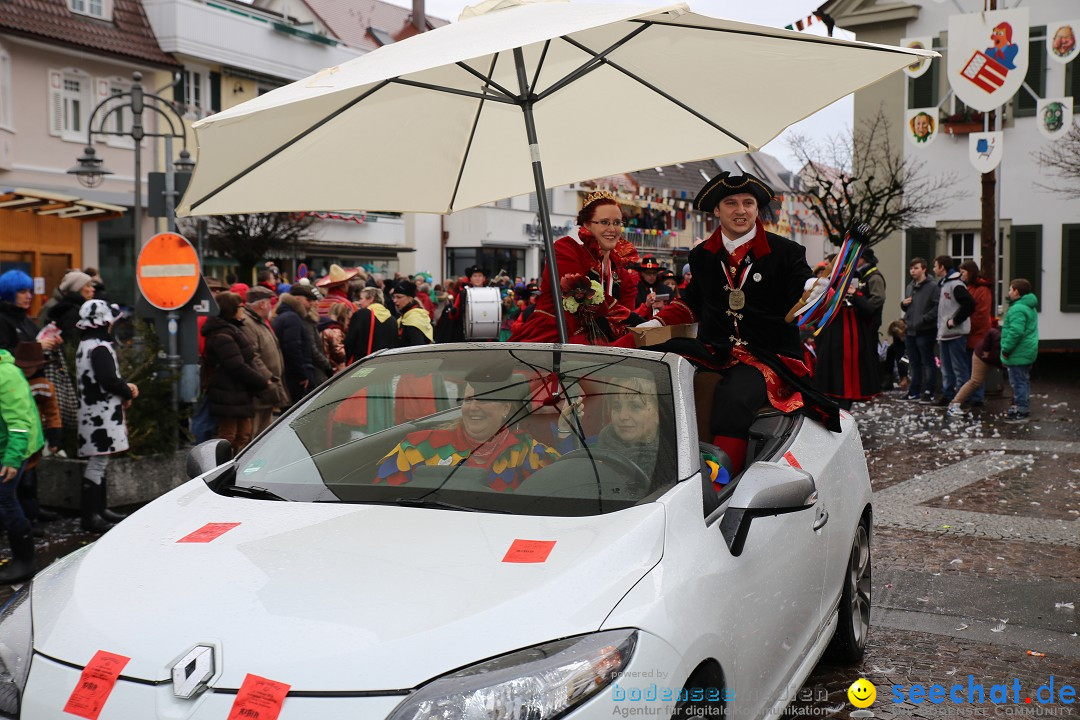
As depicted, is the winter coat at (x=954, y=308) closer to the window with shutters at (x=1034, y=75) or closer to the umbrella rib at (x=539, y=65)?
the window with shutters at (x=1034, y=75)

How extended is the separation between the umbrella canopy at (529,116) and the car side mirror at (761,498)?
1.95 m

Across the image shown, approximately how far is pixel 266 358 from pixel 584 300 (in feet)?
15.1

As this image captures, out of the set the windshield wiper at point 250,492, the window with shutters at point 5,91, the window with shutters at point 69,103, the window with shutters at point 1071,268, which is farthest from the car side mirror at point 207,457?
the window with shutters at point 69,103

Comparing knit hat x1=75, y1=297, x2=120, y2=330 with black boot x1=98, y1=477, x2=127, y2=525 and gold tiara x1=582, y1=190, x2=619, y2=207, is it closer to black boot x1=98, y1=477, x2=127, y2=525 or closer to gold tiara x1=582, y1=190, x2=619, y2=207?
black boot x1=98, y1=477, x2=127, y2=525

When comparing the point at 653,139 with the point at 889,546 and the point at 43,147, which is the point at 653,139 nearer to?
the point at 889,546

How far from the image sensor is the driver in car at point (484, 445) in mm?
3402

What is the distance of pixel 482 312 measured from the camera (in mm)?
10242

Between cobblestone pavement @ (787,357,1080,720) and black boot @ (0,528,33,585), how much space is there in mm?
4545

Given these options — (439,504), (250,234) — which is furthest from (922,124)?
(250,234)

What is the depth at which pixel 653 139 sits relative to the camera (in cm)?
620

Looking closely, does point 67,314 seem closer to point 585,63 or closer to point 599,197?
point 599,197

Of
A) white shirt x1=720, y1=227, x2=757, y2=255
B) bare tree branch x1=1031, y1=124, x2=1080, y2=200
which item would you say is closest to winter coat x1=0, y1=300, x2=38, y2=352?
white shirt x1=720, y1=227, x2=757, y2=255

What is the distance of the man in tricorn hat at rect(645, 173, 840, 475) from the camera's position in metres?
5.14

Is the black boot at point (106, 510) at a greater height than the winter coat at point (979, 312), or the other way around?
the winter coat at point (979, 312)
